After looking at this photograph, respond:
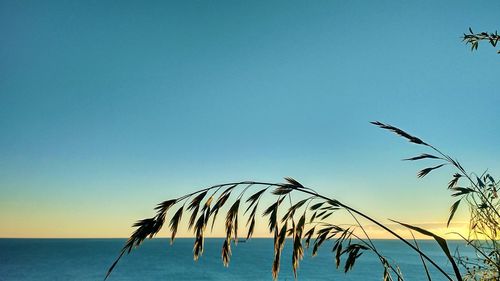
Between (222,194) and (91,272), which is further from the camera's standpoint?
(91,272)

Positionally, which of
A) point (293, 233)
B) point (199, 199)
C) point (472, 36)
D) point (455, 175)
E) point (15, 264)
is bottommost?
point (15, 264)

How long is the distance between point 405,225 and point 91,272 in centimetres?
11810

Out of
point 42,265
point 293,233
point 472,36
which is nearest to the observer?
point 293,233

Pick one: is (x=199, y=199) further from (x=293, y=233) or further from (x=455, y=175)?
(x=455, y=175)

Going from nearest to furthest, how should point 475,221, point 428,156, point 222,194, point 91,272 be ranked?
point 222,194
point 428,156
point 475,221
point 91,272

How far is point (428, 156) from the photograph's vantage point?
7.13 feet

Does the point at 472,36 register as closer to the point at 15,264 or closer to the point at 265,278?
the point at 265,278

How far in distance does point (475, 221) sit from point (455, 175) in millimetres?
521

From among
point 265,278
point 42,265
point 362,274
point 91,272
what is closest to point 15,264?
point 42,265

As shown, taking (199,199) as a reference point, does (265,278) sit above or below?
below

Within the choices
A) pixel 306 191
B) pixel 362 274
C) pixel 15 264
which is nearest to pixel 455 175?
pixel 306 191

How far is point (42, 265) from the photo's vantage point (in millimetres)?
124188

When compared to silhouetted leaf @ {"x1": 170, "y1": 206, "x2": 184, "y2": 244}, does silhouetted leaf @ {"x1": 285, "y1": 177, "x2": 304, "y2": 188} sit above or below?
above

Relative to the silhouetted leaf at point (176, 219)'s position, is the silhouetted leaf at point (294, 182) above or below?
above
